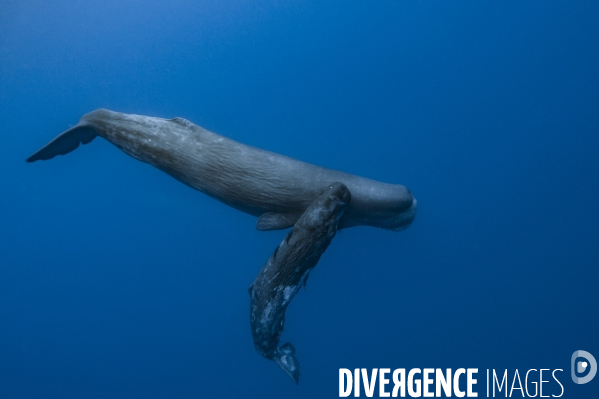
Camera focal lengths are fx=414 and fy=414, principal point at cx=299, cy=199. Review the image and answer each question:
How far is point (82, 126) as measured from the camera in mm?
5078

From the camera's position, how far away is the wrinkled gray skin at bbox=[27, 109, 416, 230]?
424cm

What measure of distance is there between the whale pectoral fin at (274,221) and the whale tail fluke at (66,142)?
2.55 meters

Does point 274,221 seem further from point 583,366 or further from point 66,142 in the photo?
point 583,366

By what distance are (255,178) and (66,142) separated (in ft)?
9.18

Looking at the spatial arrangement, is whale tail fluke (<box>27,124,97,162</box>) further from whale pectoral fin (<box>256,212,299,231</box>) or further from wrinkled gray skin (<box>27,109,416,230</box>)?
whale pectoral fin (<box>256,212,299,231</box>)

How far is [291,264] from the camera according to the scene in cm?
370

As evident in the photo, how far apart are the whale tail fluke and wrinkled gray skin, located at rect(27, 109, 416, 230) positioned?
856mm

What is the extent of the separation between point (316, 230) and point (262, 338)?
1.13 metres

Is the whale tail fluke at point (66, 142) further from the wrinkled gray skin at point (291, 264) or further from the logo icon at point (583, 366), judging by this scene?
the logo icon at point (583, 366)

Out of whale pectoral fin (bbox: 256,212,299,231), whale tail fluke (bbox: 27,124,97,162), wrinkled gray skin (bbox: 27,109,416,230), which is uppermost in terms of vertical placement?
whale tail fluke (bbox: 27,124,97,162)

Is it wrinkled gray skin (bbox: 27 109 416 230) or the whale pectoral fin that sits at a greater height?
wrinkled gray skin (bbox: 27 109 416 230)

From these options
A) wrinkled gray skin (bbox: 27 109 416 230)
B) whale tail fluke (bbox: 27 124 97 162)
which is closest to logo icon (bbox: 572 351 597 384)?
wrinkled gray skin (bbox: 27 109 416 230)

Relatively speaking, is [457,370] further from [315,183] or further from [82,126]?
[82,126]

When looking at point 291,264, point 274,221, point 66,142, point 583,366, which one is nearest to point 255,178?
point 274,221
